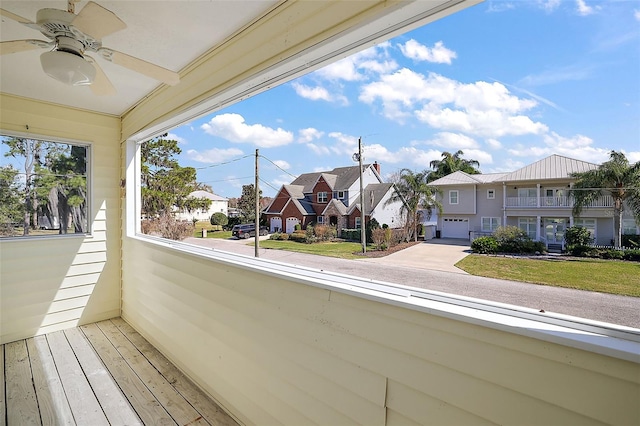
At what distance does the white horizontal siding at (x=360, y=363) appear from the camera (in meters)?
0.79

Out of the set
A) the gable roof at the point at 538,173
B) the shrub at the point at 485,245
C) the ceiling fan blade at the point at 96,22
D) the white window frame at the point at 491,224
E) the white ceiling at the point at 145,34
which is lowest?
the shrub at the point at 485,245

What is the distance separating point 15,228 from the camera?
2834 millimetres

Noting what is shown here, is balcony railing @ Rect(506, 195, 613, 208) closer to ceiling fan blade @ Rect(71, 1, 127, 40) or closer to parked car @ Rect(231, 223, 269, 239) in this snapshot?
parked car @ Rect(231, 223, 269, 239)

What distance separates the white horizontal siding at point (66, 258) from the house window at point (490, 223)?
3.80 metres

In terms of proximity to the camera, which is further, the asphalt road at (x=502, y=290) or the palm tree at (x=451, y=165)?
the palm tree at (x=451, y=165)

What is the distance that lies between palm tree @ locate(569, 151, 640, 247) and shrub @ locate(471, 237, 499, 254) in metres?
0.20

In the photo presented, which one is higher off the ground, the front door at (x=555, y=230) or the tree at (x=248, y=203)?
the tree at (x=248, y=203)

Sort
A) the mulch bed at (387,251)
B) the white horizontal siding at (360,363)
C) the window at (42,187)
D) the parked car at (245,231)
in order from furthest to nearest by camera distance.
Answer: the window at (42,187)
the parked car at (245,231)
the mulch bed at (387,251)
the white horizontal siding at (360,363)

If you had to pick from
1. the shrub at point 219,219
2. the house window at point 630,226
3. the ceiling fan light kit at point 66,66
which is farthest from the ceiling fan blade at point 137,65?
the house window at point 630,226

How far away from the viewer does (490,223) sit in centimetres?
89

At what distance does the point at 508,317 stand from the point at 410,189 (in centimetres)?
50

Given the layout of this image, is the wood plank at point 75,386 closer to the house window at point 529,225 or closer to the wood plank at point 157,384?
the wood plank at point 157,384

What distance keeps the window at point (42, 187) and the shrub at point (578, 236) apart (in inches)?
159

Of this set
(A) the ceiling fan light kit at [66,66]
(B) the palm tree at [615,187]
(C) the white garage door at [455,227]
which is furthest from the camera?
(A) the ceiling fan light kit at [66,66]
